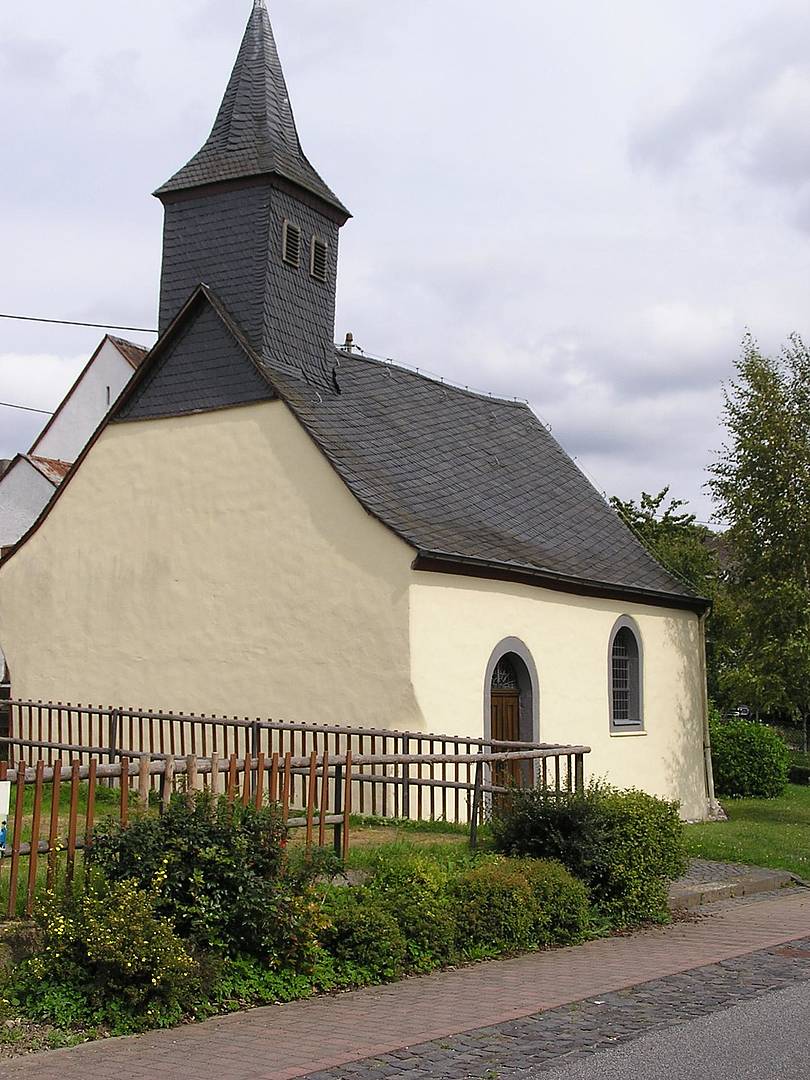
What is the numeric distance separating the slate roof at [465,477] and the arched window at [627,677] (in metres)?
0.94

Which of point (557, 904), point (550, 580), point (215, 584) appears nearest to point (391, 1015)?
point (557, 904)

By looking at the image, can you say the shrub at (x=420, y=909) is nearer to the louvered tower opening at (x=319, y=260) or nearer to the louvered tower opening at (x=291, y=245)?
the louvered tower opening at (x=291, y=245)

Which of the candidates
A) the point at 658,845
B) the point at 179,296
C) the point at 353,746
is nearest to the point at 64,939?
the point at 658,845

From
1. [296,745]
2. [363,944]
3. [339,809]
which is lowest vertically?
[363,944]

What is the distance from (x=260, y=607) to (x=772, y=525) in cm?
894

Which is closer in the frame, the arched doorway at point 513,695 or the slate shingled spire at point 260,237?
the arched doorway at point 513,695

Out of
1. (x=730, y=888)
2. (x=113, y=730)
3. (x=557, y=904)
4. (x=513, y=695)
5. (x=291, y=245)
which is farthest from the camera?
(x=291, y=245)

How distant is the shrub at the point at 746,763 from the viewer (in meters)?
26.9

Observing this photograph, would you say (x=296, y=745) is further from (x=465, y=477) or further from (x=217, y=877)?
(x=217, y=877)

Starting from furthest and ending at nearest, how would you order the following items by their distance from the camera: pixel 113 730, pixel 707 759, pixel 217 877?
pixel 707 759 < pixel 113 730 < pixel 217 877

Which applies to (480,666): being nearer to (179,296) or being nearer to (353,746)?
(353,746)

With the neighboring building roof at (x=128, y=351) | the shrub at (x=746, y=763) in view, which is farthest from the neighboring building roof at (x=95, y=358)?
the shrub at (x=746, y=763)

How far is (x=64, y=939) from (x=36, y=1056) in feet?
2.90

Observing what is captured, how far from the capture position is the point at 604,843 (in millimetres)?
10797
